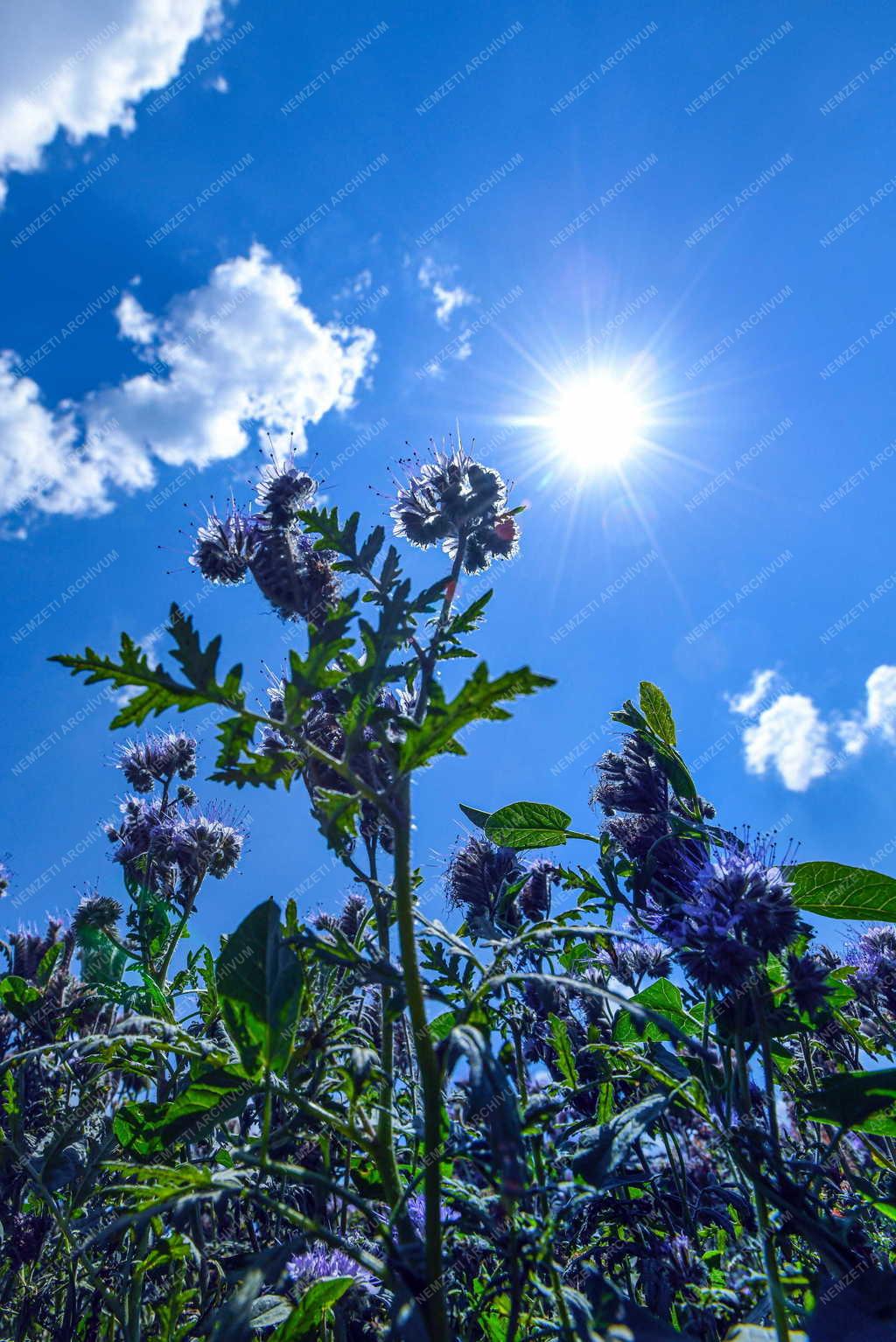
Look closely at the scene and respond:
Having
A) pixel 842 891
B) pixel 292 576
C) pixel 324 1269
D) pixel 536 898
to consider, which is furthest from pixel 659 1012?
pixel 536 898

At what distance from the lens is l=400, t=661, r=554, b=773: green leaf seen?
44.0 inches

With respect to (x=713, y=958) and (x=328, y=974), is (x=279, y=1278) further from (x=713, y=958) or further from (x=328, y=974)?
(x=713, y=958)

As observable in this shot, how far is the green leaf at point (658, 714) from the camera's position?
2453 millimetres

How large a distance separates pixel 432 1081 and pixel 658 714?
5.29ft

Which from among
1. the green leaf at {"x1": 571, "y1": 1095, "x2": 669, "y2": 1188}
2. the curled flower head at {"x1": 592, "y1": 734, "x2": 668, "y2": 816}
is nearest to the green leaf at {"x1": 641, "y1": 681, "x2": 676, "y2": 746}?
the curled flower head at {"x1": 592, "y1": 734, "x2": 668, "y2": 816}

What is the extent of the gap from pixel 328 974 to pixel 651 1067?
79 centimetres

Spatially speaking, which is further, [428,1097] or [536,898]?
[536,898]

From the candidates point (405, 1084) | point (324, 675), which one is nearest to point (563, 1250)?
point (405, 1084)

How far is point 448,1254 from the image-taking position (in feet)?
4.68

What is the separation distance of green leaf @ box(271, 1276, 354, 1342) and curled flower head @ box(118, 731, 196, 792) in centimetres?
416

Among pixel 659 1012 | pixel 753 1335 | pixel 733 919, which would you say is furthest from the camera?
pixel 659 1012

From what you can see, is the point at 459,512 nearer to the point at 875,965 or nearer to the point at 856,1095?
the point at 856,1095

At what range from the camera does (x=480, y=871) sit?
12.6ft

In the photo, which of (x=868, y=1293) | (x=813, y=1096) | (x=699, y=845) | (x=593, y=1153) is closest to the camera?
(x=868, y=1293)
